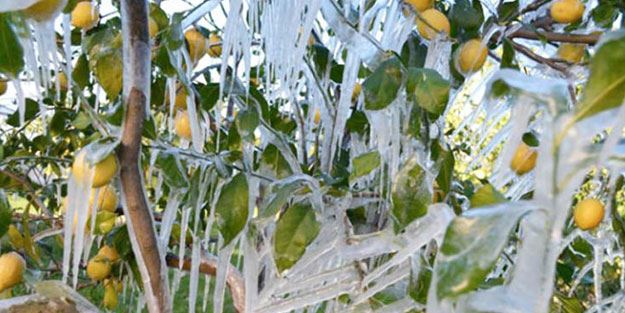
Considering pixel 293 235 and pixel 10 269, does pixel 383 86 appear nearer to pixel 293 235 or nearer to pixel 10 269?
pixel 293 235

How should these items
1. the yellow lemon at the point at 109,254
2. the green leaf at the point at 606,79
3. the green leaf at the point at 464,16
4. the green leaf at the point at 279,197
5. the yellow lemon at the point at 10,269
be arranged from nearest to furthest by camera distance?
1. the green leaf at the point at 606,79
2. the green leaf at the point at 279,197
3. the green leaf at the point at 464,16
4. the yellow lemon at the point at 10,269
5. the yellow lemon at the point at 109,254

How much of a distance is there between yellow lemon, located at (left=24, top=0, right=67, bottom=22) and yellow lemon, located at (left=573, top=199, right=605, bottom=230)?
1.54ft

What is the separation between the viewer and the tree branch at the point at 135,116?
573 millimetres

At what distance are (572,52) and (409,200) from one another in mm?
341

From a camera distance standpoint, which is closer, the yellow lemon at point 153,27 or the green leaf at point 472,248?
the green leaf at point 472,248

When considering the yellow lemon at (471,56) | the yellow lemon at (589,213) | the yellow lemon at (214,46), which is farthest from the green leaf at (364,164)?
the yellow lemon at (214,46)

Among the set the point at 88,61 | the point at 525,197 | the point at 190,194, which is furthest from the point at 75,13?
the point at 525,197

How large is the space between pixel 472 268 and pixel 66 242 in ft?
1.34

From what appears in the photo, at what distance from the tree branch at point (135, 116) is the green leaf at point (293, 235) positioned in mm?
128

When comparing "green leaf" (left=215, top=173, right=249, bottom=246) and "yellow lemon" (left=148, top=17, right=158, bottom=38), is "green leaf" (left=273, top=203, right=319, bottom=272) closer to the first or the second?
"green leaf" (left=215, top=173, right=249, bottom=246)

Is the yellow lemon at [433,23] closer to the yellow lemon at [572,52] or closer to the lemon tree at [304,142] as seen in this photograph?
the lemon tree at [304,142]

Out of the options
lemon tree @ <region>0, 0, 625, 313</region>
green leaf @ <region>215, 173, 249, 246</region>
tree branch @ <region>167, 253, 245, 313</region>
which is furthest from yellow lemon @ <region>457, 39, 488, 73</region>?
tree branch @ <region>167, 253, 245, 313</region>

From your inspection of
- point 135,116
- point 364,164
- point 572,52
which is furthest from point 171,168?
point 572,52

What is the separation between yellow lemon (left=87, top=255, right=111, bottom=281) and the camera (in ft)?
2.80
